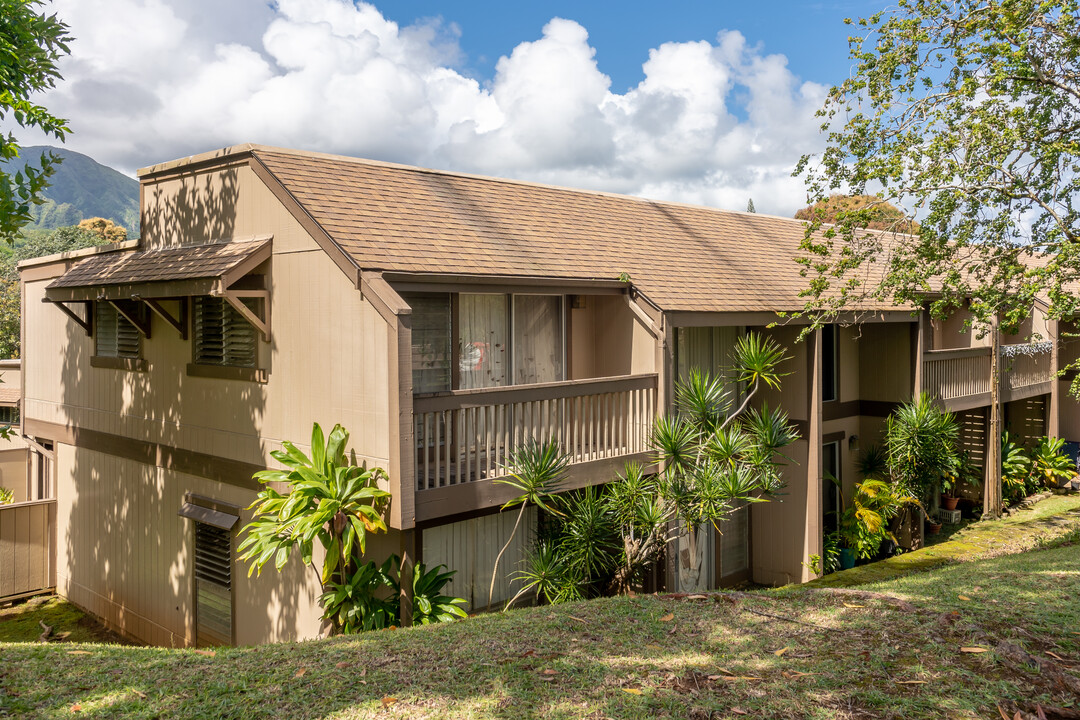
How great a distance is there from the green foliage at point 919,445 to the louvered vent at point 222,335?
11484 mm

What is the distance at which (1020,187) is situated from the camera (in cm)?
1122

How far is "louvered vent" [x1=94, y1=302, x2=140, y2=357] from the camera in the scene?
1260 cm

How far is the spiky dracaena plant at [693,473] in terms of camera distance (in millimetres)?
10031

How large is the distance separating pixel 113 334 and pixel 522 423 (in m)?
7.58

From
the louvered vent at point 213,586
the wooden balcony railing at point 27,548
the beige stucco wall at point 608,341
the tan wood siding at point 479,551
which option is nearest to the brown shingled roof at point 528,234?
the beige stucco wall at point 608,341

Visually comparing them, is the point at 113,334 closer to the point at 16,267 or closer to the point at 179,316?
the point at 179,316

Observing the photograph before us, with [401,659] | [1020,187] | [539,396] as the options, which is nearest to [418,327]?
[539,396]

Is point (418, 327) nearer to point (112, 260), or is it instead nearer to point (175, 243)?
point (175, 243)

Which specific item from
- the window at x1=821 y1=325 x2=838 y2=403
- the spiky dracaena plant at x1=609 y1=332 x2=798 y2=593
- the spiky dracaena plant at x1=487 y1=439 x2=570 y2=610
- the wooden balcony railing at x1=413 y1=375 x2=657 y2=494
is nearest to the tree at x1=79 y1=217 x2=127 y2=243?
the window at x1=821 y1=325 x2=838 y2=403

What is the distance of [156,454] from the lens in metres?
11.9

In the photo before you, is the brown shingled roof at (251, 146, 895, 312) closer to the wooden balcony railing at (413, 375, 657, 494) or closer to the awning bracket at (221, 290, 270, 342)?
the awning bracket at (221, 290, 270, 342)

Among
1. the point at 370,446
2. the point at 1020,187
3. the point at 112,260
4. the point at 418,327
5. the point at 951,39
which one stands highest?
the point at 951,39

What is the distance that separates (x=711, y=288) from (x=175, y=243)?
7.98m

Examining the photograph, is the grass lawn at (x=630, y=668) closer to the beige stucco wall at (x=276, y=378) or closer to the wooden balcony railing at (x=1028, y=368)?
the beige stucco wall at (x=276, y=378)
